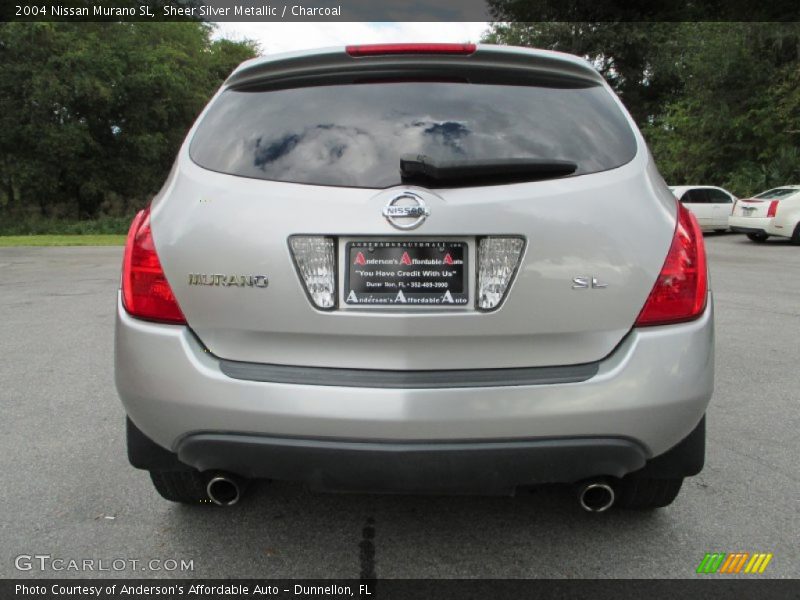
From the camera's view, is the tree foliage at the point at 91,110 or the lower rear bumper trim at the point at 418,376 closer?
the lower rear bumper trim at the point at 418,376

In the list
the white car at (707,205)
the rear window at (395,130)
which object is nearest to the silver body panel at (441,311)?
the rear window at (395,130)

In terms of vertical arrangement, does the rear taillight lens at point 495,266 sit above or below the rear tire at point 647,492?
above

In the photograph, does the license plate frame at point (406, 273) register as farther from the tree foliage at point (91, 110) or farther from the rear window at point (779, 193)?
the tree foliage at point (91, 110)

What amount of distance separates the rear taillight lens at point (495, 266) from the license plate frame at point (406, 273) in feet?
0.15

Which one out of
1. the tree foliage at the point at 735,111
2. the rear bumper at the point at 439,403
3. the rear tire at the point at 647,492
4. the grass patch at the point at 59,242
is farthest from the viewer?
the tree foliage at the point at 735,111

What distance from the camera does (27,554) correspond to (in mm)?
2574

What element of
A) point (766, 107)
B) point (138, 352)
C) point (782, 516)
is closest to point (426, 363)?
point (138, 352)

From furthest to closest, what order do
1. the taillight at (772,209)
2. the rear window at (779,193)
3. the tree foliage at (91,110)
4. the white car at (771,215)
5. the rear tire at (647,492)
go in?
the tree foliage at (91,110) → the rear window at (779,193) → the taillight at (772,209) → the white car at (771,215) → the rear tire at (647,492)

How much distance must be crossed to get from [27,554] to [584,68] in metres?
2.69

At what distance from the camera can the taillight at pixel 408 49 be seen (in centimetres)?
243

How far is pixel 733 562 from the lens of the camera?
2.52 m

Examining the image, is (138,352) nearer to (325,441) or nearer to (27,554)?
(325,441)

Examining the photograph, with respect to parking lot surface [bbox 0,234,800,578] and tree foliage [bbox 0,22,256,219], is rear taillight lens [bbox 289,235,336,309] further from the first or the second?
tree foliage [bbox 0,22,256,219]

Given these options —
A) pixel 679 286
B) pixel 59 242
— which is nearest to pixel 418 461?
pixel 679 286
